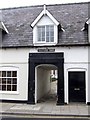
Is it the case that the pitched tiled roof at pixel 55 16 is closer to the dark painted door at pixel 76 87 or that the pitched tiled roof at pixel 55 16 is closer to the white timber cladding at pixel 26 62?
the white timber cladding at pixel 26 62

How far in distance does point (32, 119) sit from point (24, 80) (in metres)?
5.94

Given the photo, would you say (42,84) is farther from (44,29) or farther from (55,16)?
(55,16)

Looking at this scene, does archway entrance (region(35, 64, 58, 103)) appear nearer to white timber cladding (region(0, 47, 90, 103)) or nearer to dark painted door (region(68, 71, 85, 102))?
white timber cladding (region(0, 47, 90, 103))

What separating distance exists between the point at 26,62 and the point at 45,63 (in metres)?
1.55

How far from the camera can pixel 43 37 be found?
19.5 meters

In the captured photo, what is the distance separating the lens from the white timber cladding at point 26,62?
1848 cm

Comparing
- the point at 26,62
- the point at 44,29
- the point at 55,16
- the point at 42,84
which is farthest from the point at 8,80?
the point at 55,16

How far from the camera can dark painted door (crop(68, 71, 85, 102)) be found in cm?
1877

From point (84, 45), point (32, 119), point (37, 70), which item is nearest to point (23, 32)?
point (37, 70)

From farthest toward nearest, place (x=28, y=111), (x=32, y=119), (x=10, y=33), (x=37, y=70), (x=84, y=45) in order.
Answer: (x=10, y=33)
(x=37, y=70)
(x=84, y=45)
(x=28, y=111)
(x=32, y=119)

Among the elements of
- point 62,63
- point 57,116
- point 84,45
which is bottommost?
point 57,116

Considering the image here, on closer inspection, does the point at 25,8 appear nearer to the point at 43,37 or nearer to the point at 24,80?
the point at 43,37

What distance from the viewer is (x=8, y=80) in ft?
65.3

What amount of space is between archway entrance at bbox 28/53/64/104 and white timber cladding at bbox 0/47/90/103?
28cm
